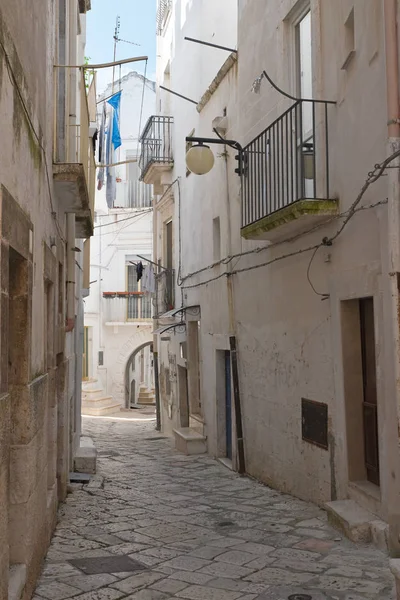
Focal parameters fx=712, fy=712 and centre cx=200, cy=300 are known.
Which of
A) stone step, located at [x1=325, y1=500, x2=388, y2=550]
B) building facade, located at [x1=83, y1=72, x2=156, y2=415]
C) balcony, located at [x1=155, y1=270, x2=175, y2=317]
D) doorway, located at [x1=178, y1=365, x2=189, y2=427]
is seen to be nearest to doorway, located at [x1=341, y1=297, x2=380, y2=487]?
stone step, located at [x1=325, y1=500, x2=388, y2=550]

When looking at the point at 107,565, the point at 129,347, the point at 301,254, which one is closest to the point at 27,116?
the point at 107,565

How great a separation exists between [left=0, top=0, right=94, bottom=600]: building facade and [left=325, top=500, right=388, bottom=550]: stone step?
9.04ft

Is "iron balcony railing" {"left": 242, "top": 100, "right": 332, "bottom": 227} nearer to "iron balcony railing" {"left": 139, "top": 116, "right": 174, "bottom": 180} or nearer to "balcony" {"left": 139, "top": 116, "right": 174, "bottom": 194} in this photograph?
"balcony" {"left": 139, "top": 116, "right": 174, "bottom": 194}

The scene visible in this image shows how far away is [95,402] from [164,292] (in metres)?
10.3

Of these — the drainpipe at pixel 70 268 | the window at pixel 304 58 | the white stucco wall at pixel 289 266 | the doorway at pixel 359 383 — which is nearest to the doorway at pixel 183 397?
the white stucco wall at pixel 289 266

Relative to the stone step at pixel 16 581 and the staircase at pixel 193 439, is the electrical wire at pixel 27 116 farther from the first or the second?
the staircase at pixel 193 439

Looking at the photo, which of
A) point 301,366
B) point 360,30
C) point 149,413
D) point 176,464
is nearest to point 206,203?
point 176,464

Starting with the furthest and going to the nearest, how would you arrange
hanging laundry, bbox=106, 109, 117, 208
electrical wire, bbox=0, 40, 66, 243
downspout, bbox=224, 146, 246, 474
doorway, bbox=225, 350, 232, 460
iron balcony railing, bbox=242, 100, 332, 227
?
1. hanging laundry, bbox=106, 109, 117, 208
2. doorway, bbox=225, 350, 232, 460
3. downspout, bbox=224, 146, 246, 474
4. iron balcony railing, bbox=242, 100, 332, 227
5. electrical wire, bbox=0, 40, 66, 243

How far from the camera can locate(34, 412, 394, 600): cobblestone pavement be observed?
17.9ft

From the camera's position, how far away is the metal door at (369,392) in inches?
279

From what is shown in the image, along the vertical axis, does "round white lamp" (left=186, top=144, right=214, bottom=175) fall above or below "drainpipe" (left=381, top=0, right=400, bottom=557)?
above

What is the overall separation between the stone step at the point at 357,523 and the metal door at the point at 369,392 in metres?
0.41

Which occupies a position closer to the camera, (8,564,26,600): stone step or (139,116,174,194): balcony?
(8,564,26,600): stone step

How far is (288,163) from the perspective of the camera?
8.68 meters
